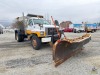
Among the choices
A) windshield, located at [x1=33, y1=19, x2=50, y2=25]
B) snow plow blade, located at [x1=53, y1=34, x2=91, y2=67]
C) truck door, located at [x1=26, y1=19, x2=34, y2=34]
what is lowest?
snow plow blade, located at [x1=53, y1=34, x2=91, y2=67]

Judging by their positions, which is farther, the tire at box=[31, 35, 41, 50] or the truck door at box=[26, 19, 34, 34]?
the truck door at box=[26, 19, 34, 34]

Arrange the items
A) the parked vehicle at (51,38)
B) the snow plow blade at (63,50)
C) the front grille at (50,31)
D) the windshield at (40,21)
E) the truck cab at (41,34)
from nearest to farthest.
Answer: the snow plow blade at (63,50), the parked vehicle at (51,38), the truck cab at (41,34), the front grille at (50,31), the windshield at (40,21)

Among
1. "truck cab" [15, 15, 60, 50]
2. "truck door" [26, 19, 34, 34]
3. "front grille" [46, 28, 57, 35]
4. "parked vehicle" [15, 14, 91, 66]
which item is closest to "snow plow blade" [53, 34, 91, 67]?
"parked vehicle" [15, 14, 91, 66]

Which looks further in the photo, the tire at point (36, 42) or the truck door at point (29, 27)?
the truck door at point (29, 27)

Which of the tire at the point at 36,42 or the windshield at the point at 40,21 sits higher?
the windshield at the point at 40,21

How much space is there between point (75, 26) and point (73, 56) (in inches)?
1347

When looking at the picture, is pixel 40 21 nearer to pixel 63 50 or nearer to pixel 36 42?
pixel 36 42

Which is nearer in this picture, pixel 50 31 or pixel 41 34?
pixel 41 34

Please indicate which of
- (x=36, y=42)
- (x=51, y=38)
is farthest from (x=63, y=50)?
(x=36, y=42)

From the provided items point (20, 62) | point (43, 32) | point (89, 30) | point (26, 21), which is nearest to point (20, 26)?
point (26, 21)

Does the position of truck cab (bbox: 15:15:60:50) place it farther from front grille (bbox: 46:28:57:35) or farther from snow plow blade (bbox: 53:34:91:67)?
snow plow blade (bbox: 53:34:91:67)

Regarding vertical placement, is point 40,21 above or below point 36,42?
above

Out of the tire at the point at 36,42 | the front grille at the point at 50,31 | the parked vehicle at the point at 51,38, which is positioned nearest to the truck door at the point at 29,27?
the parked vehicle at the point at 51,38

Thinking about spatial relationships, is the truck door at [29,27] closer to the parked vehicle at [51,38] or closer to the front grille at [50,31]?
the parked vehicle at [51,38]
